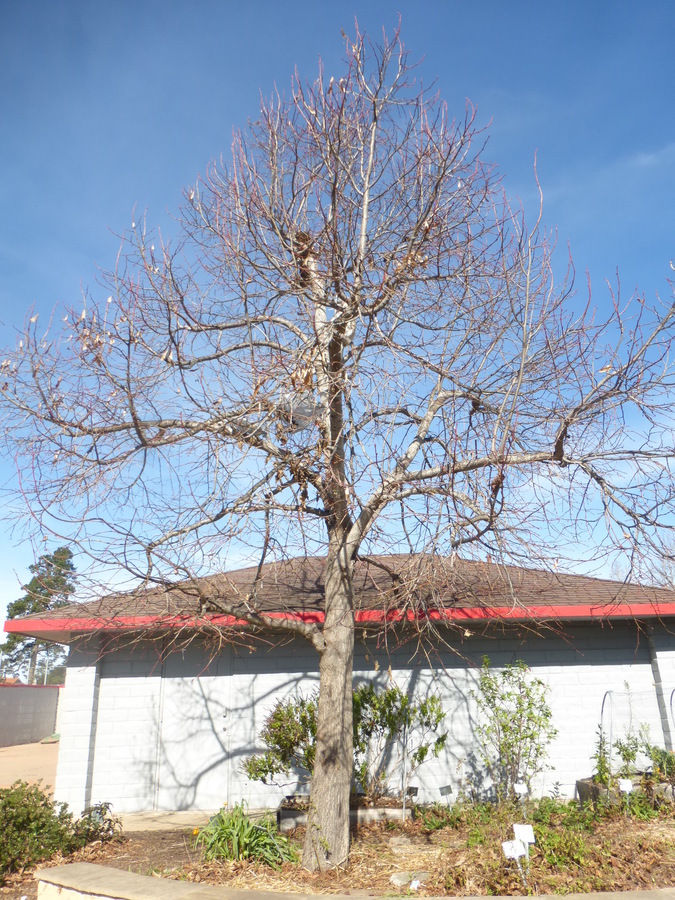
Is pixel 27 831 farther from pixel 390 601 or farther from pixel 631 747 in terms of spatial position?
pixel 631 747

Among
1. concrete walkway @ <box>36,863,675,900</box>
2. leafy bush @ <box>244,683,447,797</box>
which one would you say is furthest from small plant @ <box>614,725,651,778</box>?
concrete walkway @ <box>36,863,675,900</box>

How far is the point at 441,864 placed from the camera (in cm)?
541

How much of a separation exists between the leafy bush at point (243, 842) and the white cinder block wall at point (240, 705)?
11.5ft

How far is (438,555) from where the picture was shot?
18.6 ft

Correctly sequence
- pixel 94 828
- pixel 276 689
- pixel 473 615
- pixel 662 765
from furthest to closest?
pixel 276 689
pixel 473 615
pixel 662 765
pixel 94 828

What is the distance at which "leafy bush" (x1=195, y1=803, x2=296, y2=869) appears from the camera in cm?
603

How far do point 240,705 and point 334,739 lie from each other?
4254mm

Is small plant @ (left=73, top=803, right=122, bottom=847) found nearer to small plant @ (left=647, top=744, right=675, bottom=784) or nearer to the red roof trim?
the red roof trim

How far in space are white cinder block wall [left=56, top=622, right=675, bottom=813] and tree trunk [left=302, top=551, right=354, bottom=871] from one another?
336cm

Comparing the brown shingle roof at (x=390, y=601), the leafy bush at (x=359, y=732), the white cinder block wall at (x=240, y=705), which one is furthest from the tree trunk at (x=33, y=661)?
the leafy bush at (x=359, y=732)

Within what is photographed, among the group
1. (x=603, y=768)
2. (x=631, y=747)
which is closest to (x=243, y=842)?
(x=603, y=768)

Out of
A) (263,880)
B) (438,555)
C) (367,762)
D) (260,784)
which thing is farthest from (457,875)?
(260,784)

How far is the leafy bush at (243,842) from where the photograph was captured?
6031 mm

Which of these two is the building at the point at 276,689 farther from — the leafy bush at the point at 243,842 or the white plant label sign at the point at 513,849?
the white plant label sign at the point at 513,849
